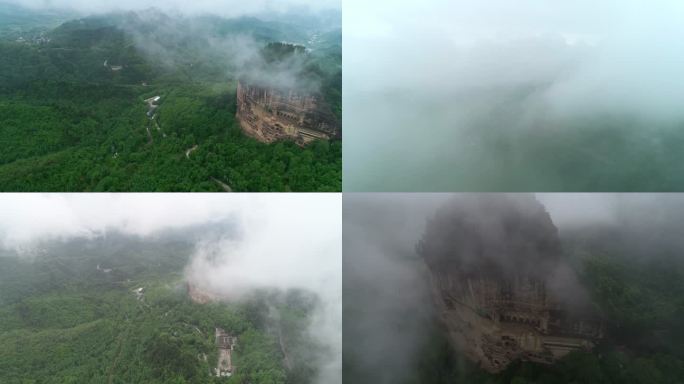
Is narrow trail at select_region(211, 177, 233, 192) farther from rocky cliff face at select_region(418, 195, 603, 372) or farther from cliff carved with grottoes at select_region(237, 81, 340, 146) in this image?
rocky cliff face at select_region(418, 195, 603, 372)

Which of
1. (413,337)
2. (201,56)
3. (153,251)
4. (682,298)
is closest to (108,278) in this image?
(153,251)

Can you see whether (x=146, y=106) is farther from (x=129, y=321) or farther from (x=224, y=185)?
(x=129, y=321)

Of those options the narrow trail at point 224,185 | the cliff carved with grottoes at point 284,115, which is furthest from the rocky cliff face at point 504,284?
the narrow trail at point 224,185

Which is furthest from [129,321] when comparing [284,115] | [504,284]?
[504,284]

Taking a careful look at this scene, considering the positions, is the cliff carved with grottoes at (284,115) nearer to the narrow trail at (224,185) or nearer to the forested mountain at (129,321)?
the narrow trail at (224,185)

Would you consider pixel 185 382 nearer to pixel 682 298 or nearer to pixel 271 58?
pixel 271 58

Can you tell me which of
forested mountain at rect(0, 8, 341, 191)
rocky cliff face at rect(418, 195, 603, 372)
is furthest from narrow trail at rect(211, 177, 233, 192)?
rocky cliff face at rect(418, 195, 603, 372)
